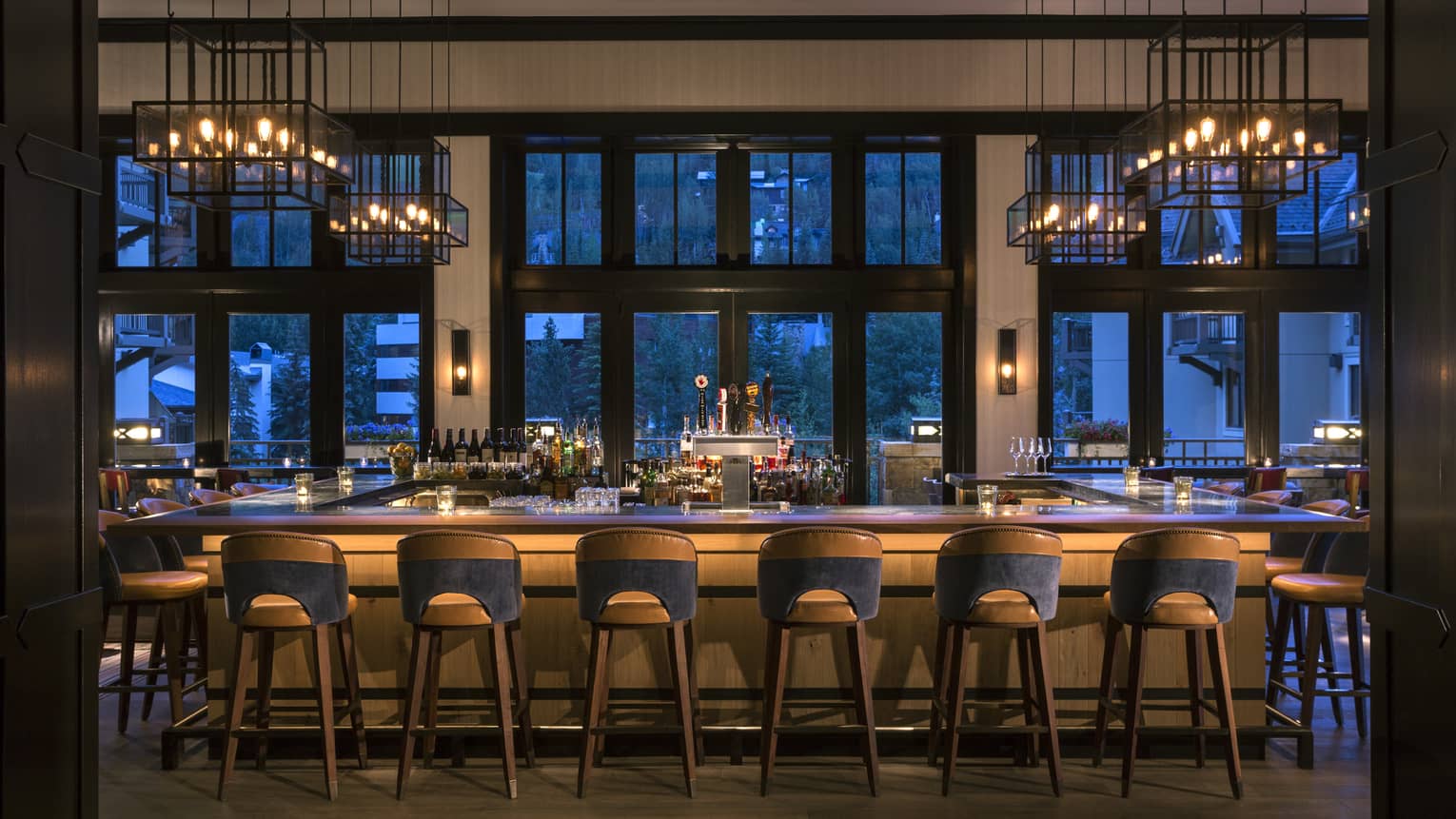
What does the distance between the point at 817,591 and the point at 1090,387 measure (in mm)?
6914

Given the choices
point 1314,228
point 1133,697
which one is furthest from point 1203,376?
point 1133,697

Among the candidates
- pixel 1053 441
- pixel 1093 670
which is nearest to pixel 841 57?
pixel 1053 441

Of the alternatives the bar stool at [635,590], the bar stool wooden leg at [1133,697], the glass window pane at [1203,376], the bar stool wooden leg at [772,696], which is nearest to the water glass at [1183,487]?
the bar stool wooden leg at [1133,697]

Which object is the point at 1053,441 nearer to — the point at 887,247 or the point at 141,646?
the point at 887,247

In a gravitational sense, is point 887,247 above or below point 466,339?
above

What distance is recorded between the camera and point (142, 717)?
565 centimetres

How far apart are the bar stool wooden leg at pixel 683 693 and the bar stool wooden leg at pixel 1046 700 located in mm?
1460

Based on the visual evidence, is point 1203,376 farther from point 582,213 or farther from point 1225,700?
point 1225,700

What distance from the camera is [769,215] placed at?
10.5 meters

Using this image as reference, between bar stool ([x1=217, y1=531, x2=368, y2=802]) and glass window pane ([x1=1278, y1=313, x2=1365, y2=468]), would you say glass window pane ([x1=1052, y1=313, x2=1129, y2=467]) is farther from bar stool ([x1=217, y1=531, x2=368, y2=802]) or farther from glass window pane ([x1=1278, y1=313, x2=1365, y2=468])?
bar stool ([x1=217, y1=531, x2=368, y2=802])

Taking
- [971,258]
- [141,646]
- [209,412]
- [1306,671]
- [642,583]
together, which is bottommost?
[141,646]

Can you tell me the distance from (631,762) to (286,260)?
24.7 ft

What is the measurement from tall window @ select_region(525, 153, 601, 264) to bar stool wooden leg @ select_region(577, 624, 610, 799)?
6586 millimetres

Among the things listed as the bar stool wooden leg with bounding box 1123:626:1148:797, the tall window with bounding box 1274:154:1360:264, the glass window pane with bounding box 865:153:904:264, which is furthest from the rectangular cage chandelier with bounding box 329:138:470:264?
the tall window with bounding box 1274:154:1360:264
